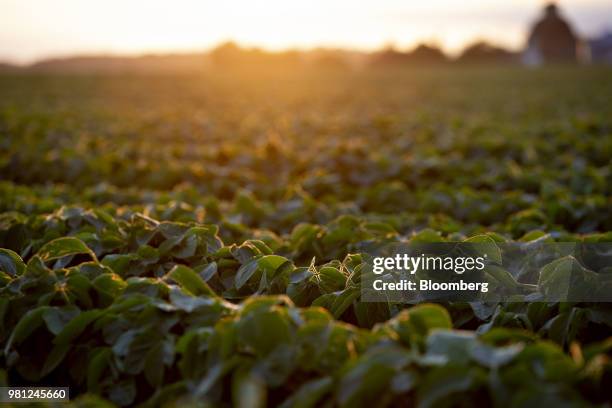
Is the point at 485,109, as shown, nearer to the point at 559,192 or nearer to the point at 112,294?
the point at 559,192

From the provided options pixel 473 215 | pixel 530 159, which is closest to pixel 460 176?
pixel 530 159

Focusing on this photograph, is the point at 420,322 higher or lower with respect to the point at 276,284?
higher

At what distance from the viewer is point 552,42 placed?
68.0m

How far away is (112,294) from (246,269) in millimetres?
546

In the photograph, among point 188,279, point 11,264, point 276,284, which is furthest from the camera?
point 11,264

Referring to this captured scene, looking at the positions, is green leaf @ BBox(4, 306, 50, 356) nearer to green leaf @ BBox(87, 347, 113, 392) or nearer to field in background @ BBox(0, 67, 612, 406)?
field in background @ BBox(0, 67, 612, 406)

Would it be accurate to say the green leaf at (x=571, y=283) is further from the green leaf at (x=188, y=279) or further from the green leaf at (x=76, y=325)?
the green leaf at (x=76, y=325)

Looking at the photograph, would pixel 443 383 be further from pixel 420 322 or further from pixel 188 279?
pixel 188 279

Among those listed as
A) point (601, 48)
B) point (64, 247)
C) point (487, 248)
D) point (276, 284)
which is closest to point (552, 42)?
point (601, 48)

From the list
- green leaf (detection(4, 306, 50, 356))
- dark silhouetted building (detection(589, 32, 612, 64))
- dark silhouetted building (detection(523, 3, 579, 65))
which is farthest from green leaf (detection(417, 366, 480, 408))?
dark silhouetted building (detection(589, 32, 612, 64))

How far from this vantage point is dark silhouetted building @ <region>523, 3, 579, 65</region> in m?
67.7

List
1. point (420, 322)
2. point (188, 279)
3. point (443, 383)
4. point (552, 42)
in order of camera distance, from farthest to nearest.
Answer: point (552, 42), point (188, 279), point (420, 322), point (443, 383)

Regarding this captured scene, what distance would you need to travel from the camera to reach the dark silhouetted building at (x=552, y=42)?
222 feet

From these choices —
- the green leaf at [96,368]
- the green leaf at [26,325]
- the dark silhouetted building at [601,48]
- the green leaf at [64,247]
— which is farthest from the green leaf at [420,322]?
the dark silhouetted building at [601,48]
